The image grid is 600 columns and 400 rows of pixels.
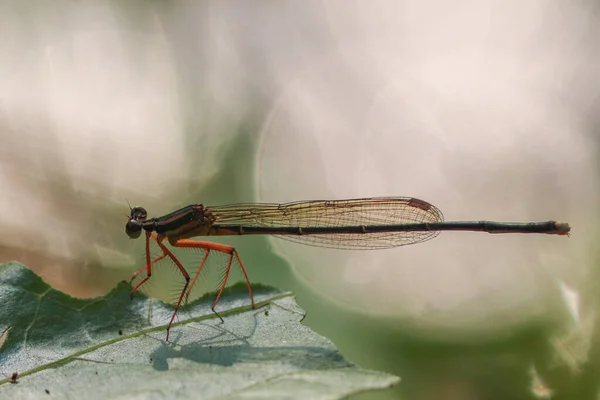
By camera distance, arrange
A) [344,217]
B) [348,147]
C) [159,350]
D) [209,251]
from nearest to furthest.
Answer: [159,350]
[209,251]
[344,217]
[348,147]

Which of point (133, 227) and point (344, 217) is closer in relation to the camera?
point (133, 227)

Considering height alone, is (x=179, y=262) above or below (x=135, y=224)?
below

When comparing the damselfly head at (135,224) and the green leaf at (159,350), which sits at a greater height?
the damselfly head at (135,224)

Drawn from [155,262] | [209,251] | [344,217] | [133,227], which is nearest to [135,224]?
[133,227]

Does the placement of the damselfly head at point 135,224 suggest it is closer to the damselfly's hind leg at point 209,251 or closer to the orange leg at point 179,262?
the orange leg at point 179,262

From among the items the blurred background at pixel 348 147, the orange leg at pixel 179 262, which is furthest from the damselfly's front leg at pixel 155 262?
the blurred background at pixel 348 147

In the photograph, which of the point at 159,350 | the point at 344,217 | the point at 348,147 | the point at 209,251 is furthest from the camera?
the point at 348,147

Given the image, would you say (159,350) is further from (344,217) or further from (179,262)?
(344,217)
